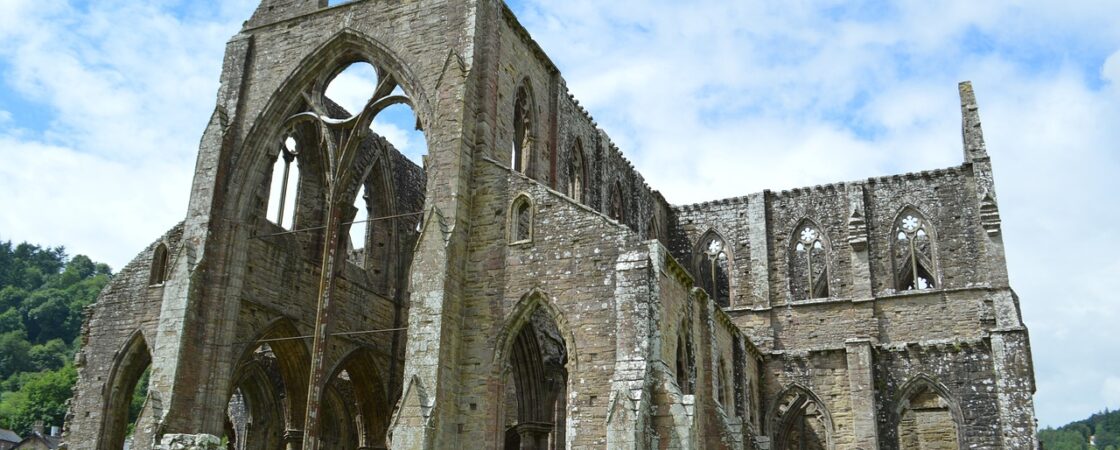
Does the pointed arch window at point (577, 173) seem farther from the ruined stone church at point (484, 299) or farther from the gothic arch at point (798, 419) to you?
the gothic arch at point (798, 419)

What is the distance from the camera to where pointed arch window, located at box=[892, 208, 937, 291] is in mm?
28922

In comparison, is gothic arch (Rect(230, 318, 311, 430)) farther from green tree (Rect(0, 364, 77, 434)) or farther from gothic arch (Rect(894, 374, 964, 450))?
green tree (Rect(0, 364, 77, 434))

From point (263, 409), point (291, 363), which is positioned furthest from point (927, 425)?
point (263, 409)

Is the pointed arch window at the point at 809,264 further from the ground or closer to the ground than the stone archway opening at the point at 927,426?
further from the ground

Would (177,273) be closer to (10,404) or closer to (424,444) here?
(424,444)

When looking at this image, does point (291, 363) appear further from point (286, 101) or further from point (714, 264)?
point (714, 264)

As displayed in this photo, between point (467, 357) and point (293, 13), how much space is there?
842cm

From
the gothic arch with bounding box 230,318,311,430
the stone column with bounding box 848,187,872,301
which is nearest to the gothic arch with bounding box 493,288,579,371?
the gothic arch with bounding box 230,318,311,430

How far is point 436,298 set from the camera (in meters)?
16.5

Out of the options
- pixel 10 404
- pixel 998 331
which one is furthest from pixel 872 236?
pixel 10 404

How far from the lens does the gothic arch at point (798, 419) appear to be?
25531mm

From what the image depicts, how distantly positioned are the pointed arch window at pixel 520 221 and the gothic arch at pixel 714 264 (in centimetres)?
1409

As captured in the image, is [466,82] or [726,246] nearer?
[466,82]

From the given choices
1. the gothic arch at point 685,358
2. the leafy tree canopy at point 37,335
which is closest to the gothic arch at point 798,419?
the gothic arch at point 685,358
